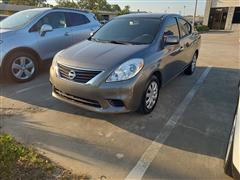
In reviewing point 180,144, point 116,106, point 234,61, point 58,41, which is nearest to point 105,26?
point 58,41

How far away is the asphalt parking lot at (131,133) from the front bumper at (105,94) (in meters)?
0.33

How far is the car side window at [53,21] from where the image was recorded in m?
5.50

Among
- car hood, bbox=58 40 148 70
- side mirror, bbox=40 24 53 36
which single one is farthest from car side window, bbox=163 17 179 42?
side mirror, bbox=40 24 53 36

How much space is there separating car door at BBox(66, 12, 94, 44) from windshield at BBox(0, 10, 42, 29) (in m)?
0.93

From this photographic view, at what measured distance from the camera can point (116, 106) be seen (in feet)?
11.1

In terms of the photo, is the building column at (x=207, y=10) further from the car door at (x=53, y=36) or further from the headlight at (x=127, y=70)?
the headlight at (x=127, y=70)

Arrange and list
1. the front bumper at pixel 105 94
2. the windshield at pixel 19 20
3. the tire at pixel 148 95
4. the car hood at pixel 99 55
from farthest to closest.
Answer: the windshield at pixel 19 20, the tire at pixel 148 95, the car hood at pixel 99 55, the front bumper at pixel 105 94

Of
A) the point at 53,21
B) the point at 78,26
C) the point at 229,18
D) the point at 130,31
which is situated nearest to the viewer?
the point at 130,31

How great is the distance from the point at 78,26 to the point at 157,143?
181 inches

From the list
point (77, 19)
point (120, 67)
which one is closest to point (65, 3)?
point (77, 19)

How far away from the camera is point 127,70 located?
3.31 meters

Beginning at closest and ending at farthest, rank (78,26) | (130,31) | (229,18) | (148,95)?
1. (148,95)
2. (130,31)
3. (78,26)
4. (229,18)

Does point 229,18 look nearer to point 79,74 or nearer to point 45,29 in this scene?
point 45,29

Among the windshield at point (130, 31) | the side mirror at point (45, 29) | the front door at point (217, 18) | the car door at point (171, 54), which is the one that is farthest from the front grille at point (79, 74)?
the front door at point (217, 18)
